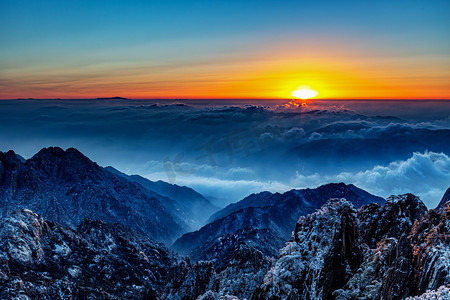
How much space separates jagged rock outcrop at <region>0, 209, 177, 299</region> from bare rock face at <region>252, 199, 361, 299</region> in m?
79.8

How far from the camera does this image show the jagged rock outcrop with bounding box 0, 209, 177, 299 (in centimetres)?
11231

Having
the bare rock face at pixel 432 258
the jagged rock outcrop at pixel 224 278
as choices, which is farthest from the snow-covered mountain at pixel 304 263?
the jagged rock outcrop at pixel 224 278

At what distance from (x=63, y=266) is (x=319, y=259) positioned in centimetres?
11896

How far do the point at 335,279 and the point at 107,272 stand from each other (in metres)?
127

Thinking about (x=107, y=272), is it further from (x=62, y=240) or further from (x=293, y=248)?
(x=293, y=248)

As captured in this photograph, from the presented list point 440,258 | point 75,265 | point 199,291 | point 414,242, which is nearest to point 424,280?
point 440,258

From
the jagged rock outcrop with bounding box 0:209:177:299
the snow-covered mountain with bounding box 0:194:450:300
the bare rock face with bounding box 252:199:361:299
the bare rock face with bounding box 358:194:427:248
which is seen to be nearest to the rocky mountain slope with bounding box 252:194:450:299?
the bare rock face with bounding box 252:199:361:299

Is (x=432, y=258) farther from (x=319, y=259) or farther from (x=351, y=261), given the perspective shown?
(x=319, y=259)

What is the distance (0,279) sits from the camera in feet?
338

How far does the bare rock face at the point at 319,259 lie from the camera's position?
173 ft

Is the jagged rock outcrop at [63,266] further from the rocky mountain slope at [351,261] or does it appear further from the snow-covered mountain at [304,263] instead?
the rocky mountain slope at [351,261]

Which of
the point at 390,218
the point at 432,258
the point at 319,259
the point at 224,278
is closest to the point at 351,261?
the point at 319,259

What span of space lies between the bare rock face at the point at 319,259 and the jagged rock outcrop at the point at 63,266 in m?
79.8

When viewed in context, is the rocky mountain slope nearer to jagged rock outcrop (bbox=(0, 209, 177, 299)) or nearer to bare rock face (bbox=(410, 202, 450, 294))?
bare rock face (bbox=(410, 202, 450, 294))
